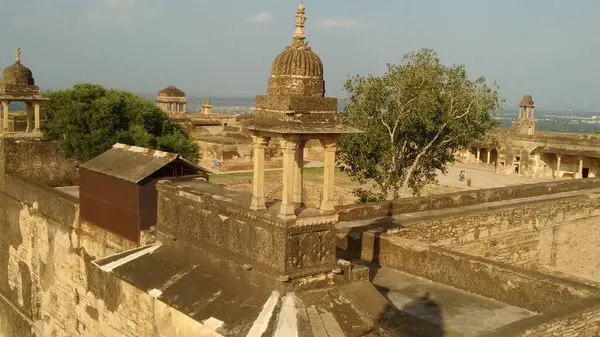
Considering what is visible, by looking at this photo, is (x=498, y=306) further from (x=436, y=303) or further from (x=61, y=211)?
(x=61, y=211)

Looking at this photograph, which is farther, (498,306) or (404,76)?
(404,76)

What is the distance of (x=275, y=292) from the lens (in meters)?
7.63

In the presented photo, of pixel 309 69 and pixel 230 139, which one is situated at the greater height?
pixel 309 69

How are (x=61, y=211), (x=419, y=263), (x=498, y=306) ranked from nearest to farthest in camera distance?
(x=498, y=306)
(x=419, y=263)
(x=61, y=211)

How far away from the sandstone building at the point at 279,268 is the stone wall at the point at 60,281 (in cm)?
5

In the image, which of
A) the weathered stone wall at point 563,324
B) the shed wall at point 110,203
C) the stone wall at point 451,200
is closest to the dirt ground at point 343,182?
the stone wall at point 451,200

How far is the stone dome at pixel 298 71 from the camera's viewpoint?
8.14 metres

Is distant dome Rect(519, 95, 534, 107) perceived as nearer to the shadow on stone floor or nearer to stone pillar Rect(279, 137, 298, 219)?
the shadow on stone floor

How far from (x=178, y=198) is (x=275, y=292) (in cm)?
300

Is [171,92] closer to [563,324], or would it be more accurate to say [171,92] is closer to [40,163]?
[40,163]

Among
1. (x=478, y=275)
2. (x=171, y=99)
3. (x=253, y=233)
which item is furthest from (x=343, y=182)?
(x=253, y=233)

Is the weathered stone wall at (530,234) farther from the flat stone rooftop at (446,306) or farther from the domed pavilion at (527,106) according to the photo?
the domed pavilion at (527,106)

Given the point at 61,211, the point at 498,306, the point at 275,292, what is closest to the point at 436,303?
the point at 498,306

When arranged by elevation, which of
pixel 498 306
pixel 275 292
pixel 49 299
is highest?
pixel 275 292
